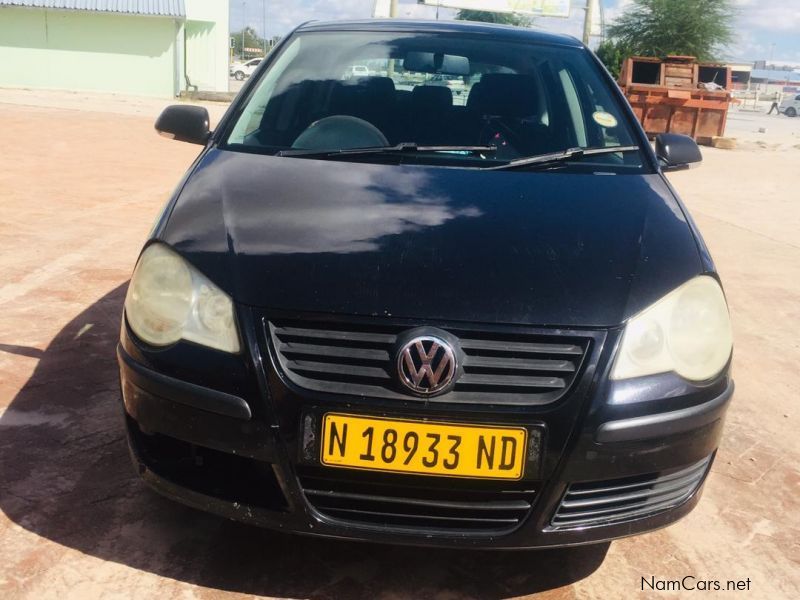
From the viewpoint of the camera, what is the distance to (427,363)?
2094 mm

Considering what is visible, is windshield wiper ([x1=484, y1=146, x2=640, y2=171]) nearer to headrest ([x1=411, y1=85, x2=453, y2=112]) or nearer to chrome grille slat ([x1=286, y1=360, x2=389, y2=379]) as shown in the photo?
headrest ([x1=411, y1=85, x2=453, y2=112])

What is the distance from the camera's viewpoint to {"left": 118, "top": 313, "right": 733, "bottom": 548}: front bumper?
6.98 ft

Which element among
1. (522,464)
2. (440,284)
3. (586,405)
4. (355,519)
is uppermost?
(440,284)

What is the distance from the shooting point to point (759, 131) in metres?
27.1

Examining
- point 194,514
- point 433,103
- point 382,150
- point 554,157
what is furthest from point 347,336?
point 433,103

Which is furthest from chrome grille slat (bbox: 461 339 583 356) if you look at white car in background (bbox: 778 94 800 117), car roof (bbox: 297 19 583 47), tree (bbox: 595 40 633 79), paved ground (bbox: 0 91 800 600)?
white car in background (bbox: 778 94 800 117)

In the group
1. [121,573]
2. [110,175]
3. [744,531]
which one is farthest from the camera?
[110,175]

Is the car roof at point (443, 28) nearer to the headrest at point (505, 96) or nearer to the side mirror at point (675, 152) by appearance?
the headrest at point (505, 96)

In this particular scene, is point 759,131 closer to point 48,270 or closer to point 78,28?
point 78,28

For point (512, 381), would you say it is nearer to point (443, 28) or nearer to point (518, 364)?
point (518, 364)

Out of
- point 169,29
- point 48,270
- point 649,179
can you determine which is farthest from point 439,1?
point 649,179

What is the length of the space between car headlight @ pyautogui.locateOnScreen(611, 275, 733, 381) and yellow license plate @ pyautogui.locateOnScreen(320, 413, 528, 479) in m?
0.32

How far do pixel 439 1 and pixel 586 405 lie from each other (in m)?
31.8

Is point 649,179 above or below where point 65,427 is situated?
above
